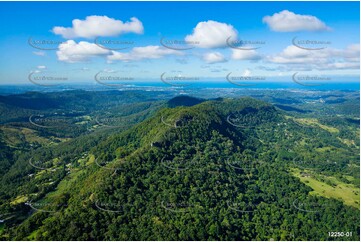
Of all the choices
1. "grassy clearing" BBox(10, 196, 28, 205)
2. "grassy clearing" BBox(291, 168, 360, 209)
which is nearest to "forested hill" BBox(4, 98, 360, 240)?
"grassy clearing" BBox(10, 196, 28, 205)

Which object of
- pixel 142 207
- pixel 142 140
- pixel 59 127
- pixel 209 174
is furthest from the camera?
pixel 59 127

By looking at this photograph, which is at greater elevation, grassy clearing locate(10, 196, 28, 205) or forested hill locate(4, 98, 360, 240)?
forested hill locate(4, 98, 360, 240)

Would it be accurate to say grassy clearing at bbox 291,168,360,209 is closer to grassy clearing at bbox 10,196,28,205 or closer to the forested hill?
the forested hill

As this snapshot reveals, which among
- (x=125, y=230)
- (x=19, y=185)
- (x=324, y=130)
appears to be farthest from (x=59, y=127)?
(x=324, y=130)

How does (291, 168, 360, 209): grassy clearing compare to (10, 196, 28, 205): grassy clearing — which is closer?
(10, 196, 28, 205): grassy clearing

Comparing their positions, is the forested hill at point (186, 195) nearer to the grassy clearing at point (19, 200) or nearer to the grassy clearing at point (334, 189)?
the grassy clearing at point (19, 200)

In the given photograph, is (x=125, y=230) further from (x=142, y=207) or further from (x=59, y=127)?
(x=59, y=127)

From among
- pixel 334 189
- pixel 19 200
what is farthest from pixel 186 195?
pixel 334 189
